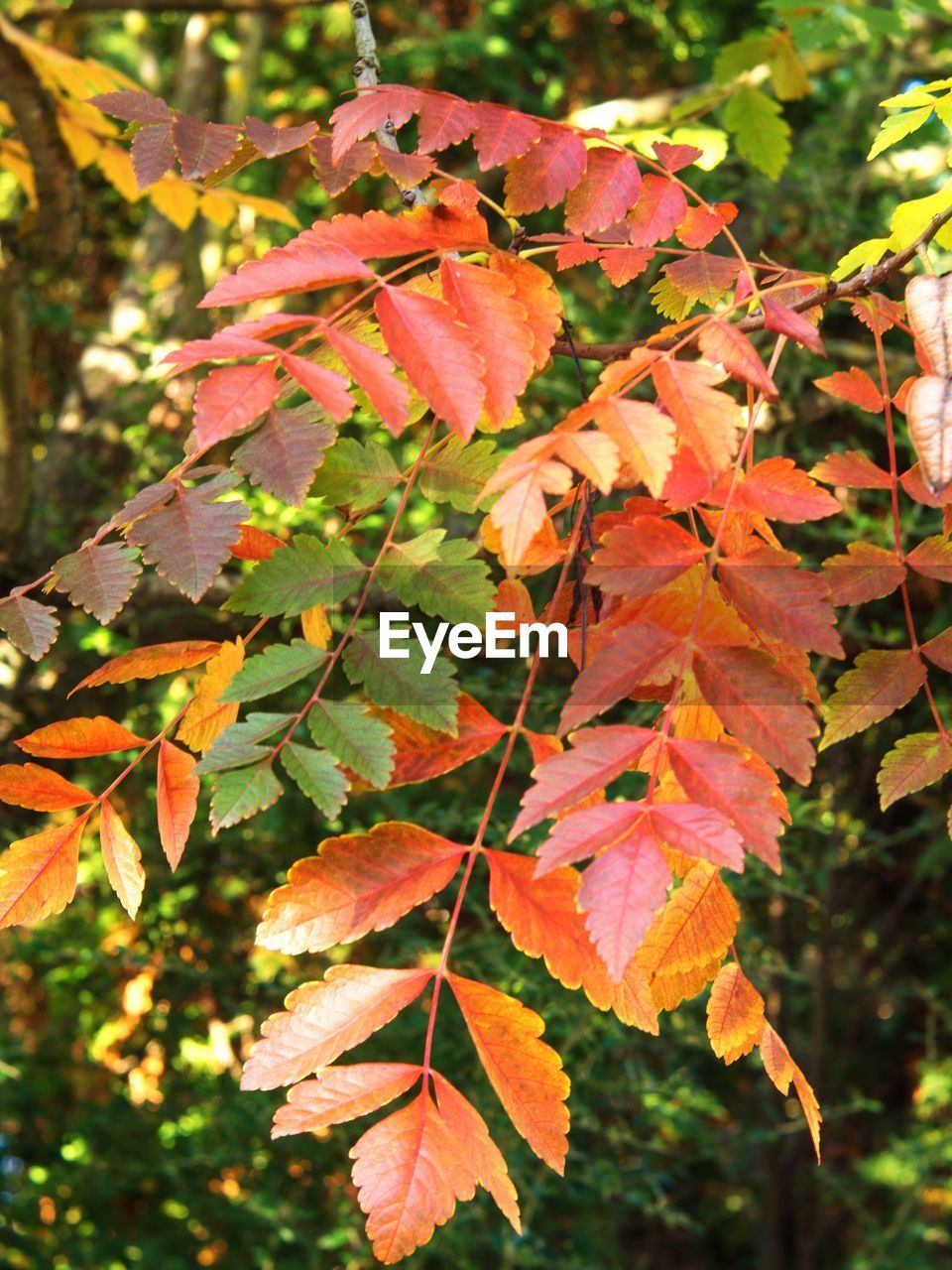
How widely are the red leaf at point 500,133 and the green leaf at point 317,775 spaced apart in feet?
1.15

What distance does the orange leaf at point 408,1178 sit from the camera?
0.58m

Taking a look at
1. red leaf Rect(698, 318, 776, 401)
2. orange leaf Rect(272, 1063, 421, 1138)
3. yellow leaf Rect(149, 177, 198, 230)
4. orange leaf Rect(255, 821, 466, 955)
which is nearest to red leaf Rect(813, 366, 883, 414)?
red leaf Rect(698, 318, 776, 401)

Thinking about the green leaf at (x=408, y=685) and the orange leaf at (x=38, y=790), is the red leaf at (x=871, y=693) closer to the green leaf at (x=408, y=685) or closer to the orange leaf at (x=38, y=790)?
the green leaf at (x=408, y=685)

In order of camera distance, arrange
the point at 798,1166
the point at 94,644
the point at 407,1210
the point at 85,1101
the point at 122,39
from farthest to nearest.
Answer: the point at 122,39, the point at 798,1166, the point at 85,1101, the point at 94,644, the point at 407,1210

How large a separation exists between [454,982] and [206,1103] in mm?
1250

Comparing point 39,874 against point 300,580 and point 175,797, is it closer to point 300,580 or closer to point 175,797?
point 175,797

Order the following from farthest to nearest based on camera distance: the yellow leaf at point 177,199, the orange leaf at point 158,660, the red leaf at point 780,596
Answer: the yellow leaf at point 177,199 → the orange leaf at point 158,660 → the red leaf at point 780,596

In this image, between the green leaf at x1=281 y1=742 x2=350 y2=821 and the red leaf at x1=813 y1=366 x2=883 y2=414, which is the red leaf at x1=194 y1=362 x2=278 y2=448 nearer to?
the green leaf at x1=281 y1=742 x2=350 y2=821

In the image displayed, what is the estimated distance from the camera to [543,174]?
0.74 m

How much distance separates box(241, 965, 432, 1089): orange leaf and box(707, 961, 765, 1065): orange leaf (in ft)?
0.52

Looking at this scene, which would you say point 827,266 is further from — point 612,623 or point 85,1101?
point 85,1101

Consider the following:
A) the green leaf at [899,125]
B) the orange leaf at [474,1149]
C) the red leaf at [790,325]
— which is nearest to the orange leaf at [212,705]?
the orange leaf at [474,1149]

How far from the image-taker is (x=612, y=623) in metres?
0.68

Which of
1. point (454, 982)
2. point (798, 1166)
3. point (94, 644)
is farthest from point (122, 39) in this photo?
point (454, 982)
